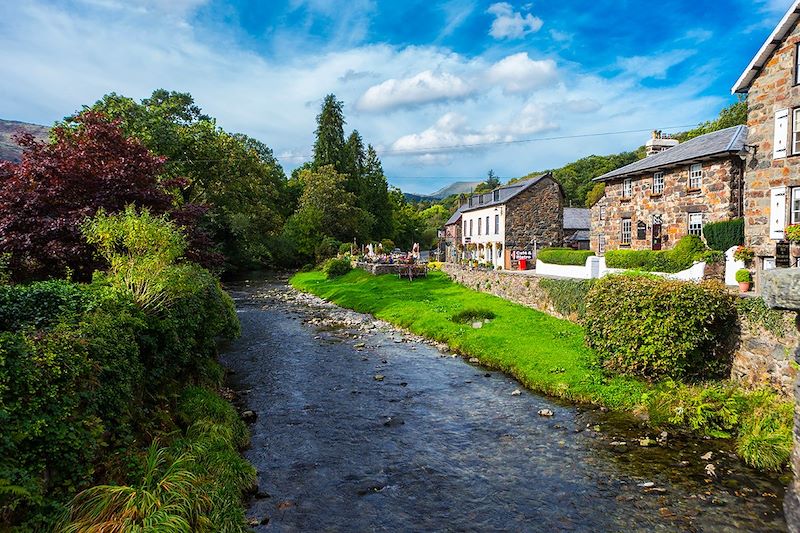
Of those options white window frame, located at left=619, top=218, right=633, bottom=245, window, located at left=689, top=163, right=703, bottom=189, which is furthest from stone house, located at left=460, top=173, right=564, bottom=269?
window, located at left=689, top=163, right=703, bottom=189

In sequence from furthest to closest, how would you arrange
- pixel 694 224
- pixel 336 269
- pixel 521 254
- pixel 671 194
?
pixel 336 269
pixel 521 254
pixel 671 194
pixel 694 224

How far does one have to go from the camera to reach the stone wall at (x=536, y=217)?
43.1 meters

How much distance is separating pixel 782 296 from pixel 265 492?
26.9ft

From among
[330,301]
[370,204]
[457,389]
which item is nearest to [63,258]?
[457,389]

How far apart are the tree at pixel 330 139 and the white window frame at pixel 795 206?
211 feet

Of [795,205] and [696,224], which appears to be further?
[696,224]

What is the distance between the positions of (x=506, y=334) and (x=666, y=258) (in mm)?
10172

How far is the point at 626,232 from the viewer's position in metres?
32.0

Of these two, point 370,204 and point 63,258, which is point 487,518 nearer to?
point 63,258

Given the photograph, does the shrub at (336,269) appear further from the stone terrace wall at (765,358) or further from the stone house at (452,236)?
the stone terrace wall at (765,358)

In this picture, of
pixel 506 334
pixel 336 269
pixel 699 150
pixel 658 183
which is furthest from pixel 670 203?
pixel 336 269

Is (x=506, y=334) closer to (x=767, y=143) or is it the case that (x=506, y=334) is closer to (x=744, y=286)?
(x=744, y=286)

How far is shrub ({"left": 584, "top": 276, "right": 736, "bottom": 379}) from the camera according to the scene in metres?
12.5

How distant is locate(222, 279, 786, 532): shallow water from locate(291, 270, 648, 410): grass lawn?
0.77 m
